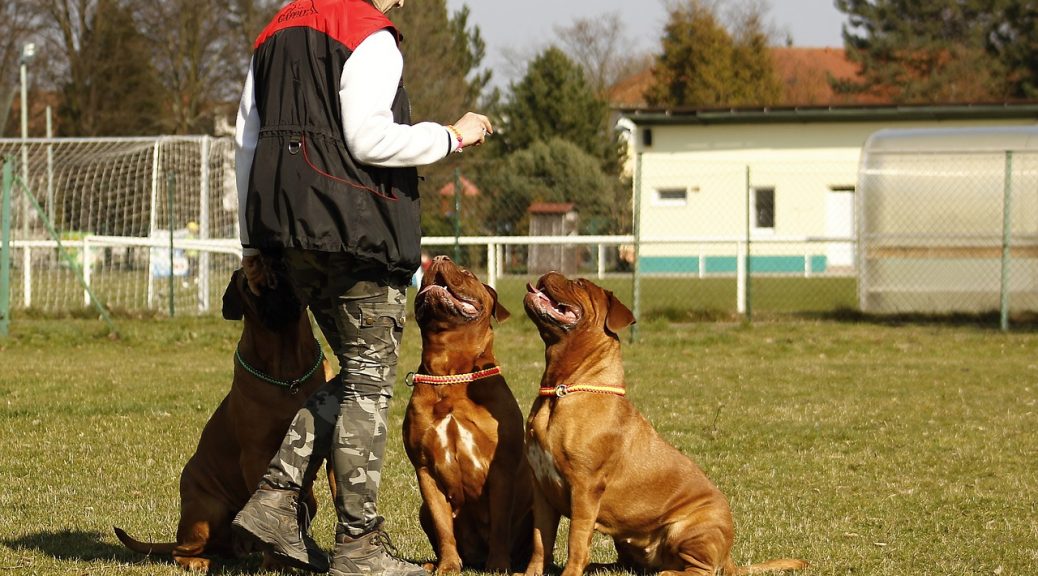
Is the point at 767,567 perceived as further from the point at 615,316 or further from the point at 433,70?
the point at 433,70

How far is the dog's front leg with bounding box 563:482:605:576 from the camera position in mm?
4180

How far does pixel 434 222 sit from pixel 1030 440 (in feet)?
50.5

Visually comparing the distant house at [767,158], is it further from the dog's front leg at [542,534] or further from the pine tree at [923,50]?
the dog's front leg at [542,534]

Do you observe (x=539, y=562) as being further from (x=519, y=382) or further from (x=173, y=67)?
A: (x=173, y=67)

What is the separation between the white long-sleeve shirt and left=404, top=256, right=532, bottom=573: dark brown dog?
3.32 ft

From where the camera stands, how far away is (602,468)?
14.0ft

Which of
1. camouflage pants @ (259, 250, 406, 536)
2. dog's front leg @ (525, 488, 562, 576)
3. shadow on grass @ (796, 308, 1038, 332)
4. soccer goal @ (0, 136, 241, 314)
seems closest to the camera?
camouflage pants @ (259, 250, 406, 536)

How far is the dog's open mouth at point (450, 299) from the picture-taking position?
466 cm

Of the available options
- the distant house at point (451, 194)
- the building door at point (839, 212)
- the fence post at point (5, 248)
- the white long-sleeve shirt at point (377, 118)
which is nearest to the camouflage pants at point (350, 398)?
the white long-sleeve shirt at point (377, 118)

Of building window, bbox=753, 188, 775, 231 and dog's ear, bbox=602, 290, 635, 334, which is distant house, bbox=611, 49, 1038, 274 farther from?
dog's ear, bbox=602, 290, 635, 334

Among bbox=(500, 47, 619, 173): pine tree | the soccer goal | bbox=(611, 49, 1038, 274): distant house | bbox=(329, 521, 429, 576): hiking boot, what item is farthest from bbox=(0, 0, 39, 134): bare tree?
bbox=(329, 521, 429, 576): hiking boot

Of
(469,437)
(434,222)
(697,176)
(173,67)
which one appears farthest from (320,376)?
(173,67)

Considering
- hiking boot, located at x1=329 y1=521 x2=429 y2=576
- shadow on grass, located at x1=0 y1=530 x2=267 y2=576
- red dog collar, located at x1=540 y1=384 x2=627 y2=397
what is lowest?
shadow on grass, located at x1=0 y1=530 x2=267 y2=576

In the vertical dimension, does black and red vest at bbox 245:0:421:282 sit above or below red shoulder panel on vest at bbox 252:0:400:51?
below
